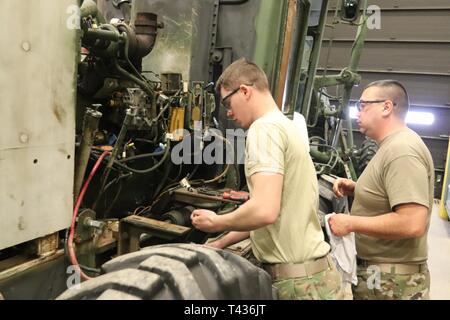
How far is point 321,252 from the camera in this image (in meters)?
1.63

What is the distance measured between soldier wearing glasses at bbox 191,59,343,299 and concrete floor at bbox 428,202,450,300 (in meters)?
2.50

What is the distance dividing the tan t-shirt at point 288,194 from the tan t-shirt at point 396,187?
0.45 m

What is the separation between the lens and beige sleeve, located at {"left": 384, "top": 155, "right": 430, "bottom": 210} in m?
1.72

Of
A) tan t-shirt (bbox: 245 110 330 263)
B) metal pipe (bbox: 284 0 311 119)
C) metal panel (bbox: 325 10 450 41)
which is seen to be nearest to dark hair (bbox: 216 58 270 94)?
tan t-shirt (bbox: 245 110 330 263)

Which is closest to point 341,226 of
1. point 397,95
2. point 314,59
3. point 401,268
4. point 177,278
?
point 401,268

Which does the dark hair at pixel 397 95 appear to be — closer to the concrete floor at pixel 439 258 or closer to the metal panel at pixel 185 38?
the metal panel at pixel 185 38

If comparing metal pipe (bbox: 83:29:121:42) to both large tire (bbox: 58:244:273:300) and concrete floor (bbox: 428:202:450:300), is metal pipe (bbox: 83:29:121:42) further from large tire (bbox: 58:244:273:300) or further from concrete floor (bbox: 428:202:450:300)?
concrete floor (bbox: 428:202:450:300)

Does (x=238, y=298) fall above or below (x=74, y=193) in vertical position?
below

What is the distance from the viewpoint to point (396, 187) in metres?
1.76

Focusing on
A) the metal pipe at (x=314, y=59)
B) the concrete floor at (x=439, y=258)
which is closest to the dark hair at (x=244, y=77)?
the metal pipe at (x=314, y=59)

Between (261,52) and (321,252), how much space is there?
1.50 metres

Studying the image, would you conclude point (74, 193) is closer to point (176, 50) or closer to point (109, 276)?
point (109, 276)

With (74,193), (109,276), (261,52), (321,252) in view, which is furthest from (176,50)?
(109,276)
